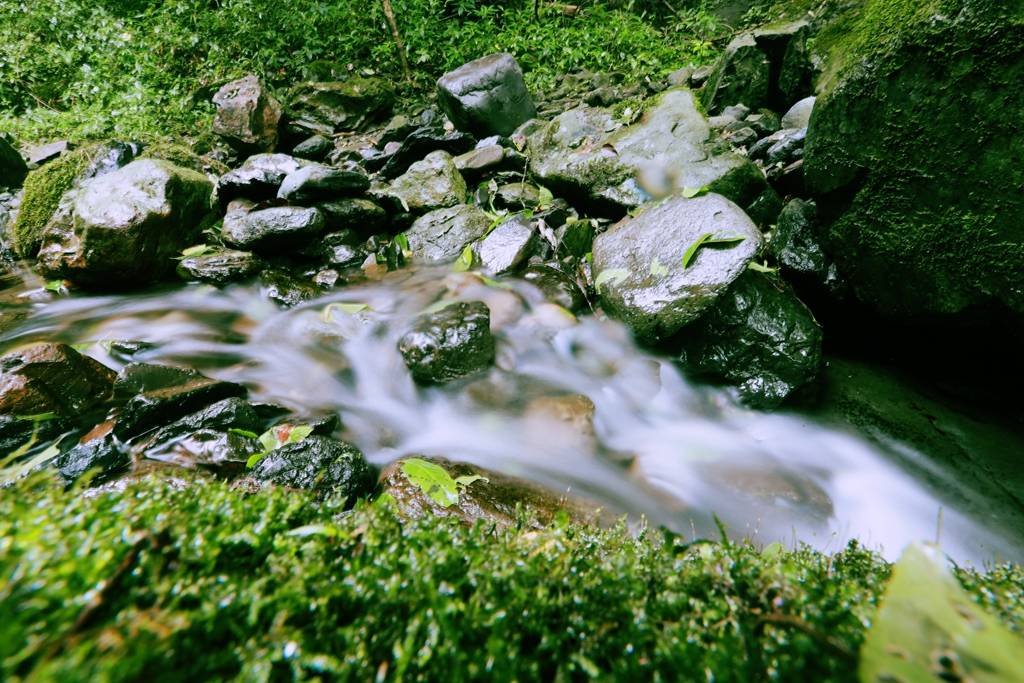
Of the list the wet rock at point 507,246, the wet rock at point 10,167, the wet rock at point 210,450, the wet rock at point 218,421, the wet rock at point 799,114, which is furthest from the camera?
the wet rock at point 10,167

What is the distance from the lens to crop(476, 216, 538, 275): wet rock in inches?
224

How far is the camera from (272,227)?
6094mm

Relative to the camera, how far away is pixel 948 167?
3227mm

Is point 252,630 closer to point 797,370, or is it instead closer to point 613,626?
point 613,626

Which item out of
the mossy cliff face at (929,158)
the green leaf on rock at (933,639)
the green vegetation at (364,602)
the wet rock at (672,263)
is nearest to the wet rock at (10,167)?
the wet rock at (672,263)

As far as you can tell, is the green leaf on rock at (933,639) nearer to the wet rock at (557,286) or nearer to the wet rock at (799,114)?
the wet rock at (557,286)

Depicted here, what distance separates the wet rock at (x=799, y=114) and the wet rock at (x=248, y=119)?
8650mm

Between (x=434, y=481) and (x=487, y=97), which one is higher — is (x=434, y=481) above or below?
below

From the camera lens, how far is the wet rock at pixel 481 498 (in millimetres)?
2760

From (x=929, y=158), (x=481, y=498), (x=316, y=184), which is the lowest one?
(x=481, y=498)

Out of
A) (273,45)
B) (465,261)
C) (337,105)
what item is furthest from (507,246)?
(273,45)

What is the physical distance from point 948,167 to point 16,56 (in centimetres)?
1853

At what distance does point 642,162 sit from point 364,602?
18.6ft

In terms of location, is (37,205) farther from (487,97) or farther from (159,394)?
(487,97)
